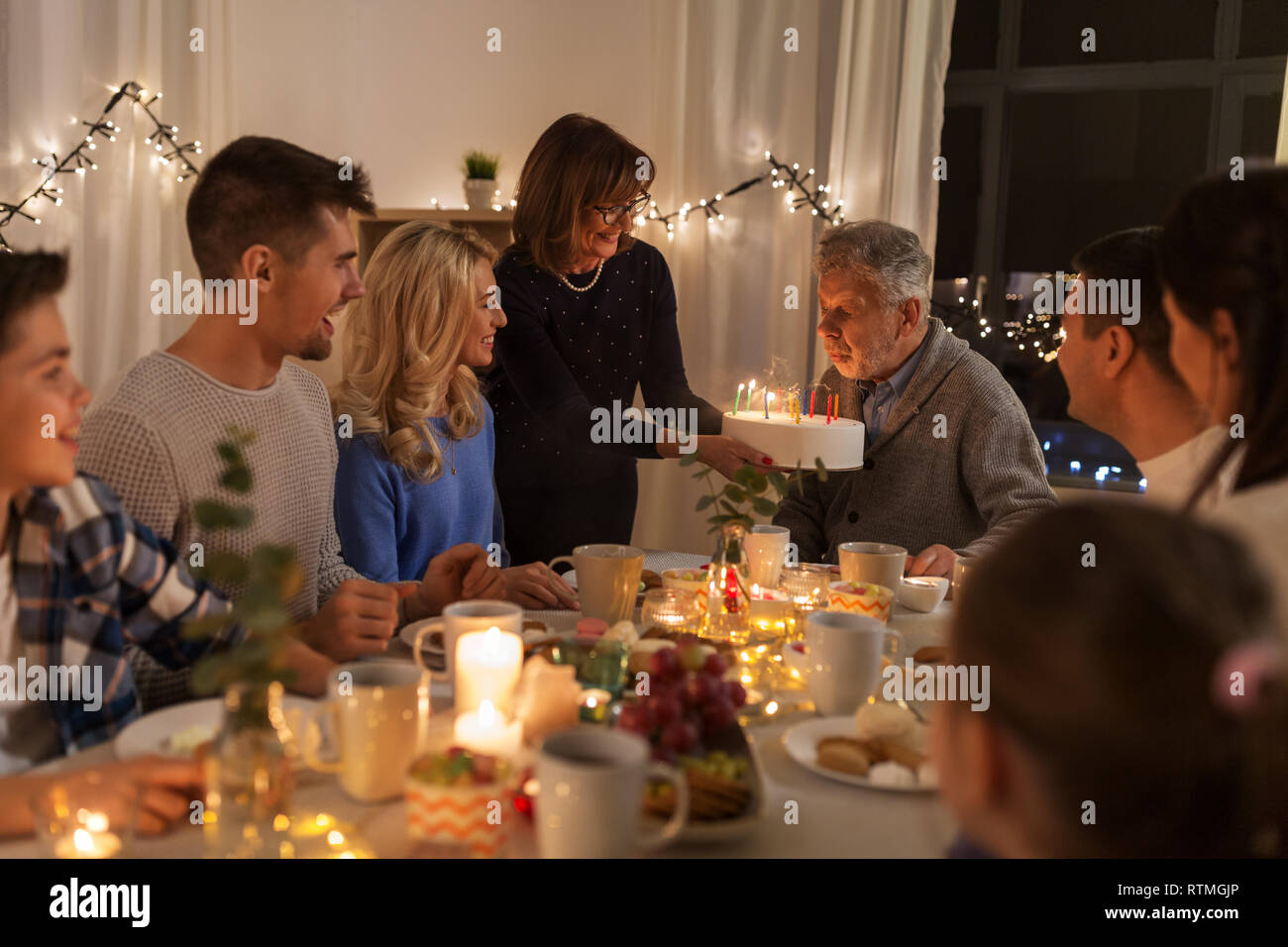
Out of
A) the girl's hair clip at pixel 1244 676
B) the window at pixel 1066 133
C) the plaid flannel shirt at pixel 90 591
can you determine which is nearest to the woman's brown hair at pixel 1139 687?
the girl's hair clip at pixel 1244 676

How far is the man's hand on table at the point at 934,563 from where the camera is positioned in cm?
213

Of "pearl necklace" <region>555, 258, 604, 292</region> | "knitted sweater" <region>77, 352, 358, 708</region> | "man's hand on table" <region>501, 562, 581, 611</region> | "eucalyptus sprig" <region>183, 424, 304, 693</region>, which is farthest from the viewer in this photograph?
"pearl necklace" <region>555, 258, 604, 292</region>

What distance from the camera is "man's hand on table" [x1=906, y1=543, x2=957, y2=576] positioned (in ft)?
7.00

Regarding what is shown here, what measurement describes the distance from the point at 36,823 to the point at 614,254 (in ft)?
7.45

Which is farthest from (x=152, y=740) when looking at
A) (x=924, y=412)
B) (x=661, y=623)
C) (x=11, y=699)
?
(x=924, y=412)

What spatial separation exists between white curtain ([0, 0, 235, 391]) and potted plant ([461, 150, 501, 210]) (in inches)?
36.0

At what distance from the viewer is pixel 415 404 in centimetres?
231

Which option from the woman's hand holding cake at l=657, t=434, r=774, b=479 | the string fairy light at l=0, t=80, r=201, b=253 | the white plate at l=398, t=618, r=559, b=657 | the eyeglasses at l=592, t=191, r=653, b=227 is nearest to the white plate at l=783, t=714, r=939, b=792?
the white plate at l=398, t=618, r=559, b=657

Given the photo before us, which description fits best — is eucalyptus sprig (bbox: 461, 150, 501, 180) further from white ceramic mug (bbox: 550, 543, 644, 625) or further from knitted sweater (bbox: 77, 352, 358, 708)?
white ceramic mug (bbox: 550, 543, 644, 625)

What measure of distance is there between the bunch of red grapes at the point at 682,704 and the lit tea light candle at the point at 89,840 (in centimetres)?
49

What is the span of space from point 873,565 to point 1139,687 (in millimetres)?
1305

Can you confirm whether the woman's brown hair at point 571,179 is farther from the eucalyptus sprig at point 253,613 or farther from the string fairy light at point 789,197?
the eucalyptus sprig at point 253,613

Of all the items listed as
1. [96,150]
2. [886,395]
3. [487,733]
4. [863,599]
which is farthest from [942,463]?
[96,150]
